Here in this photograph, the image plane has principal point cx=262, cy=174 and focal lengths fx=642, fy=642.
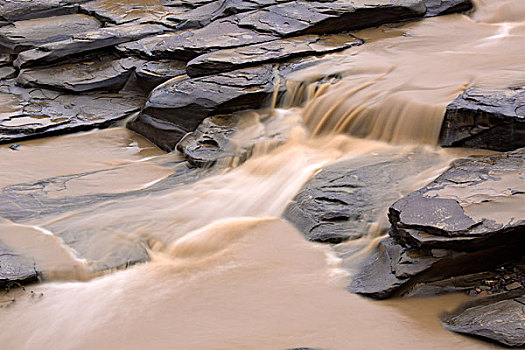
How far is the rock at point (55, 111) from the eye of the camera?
787cm

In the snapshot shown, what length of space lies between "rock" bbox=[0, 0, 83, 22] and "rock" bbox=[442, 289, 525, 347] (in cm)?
863

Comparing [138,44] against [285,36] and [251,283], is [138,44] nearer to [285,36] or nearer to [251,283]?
[285,36]

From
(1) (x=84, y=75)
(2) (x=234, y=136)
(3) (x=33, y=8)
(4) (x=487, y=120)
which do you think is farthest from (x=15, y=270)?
(3) (x=33, y=8)

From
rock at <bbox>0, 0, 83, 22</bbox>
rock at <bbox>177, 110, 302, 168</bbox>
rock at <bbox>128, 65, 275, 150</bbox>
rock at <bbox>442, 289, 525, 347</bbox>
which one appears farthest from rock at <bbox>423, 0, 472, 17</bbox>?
rock at <bbox>442, 289, 525, 347</bbox>

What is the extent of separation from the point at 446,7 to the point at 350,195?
4828 mm

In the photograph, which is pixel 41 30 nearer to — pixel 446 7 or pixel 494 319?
pixel 446 7

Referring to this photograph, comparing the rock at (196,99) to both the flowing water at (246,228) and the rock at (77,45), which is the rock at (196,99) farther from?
the rock at (77,45)

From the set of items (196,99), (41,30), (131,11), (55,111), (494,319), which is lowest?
(55,111)

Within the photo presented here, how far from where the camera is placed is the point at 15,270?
174 inches

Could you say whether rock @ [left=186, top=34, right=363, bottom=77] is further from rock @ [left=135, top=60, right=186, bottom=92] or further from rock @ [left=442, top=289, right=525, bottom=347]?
rock @ [left=442, top=289, right=525, bottom=347]

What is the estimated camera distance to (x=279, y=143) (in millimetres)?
6371

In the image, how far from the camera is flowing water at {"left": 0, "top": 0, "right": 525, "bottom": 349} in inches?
151

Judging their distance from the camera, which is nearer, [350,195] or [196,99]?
[350,195]

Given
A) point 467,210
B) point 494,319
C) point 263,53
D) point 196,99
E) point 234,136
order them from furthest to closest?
point 263,53, point 196,99, point 234,136, point 467,210, point 494,319
